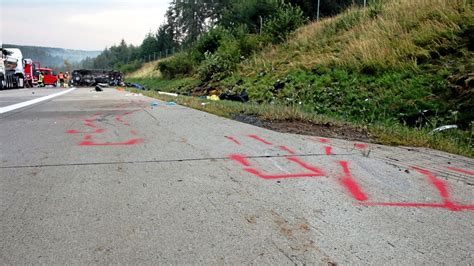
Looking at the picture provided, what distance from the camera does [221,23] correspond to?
4497 centimetres

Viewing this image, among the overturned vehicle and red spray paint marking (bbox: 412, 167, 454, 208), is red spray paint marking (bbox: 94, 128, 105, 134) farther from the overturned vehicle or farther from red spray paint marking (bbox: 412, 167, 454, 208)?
the overturned vehicle

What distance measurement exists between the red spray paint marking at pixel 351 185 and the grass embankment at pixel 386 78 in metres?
2.13

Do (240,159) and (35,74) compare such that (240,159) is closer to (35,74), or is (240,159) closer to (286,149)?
(286,149)

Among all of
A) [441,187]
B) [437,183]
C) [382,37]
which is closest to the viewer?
[441,187]

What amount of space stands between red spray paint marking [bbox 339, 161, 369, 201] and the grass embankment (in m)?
2.13

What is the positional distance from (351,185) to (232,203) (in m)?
1.27

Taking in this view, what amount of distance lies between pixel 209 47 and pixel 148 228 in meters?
28.9

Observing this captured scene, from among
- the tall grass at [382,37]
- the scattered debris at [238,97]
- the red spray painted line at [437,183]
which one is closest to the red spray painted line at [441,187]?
the red spray painted line at [437,183]

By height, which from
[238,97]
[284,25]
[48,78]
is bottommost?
[238,97]

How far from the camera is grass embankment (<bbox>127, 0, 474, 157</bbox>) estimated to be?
23.9 ft

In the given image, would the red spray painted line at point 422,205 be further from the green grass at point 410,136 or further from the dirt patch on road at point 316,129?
the dirt patch on road at point 316,129

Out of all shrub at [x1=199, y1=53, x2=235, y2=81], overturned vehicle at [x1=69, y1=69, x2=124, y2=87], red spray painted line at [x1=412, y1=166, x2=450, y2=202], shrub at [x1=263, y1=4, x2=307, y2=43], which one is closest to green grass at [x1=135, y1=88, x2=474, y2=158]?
red spray painted line at [x1=412, y1=166, x2=450, y2=202]

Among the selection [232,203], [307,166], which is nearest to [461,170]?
[307,166]

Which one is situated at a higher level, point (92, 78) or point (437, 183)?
point (92, 78)
